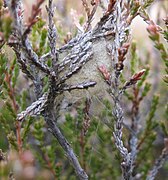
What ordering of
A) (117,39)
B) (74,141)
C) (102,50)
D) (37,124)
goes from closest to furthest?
1. (117,39)
2. (102,50)
3. (37,124)
4. (74,141)

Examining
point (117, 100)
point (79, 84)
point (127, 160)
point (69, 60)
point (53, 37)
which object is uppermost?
point (53, 37)

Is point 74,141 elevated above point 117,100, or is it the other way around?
point 117,100

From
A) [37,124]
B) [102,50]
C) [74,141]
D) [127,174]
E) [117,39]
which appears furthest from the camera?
[74,141]

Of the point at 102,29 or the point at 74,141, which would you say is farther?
the point at 74,141

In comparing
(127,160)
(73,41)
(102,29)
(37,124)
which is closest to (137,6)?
(102,29)

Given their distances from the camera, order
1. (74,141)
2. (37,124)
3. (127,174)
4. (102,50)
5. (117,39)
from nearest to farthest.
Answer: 1. (117,39)
2. (102,50)
3. (127,174)
4. (37,124)
5. (74,141)

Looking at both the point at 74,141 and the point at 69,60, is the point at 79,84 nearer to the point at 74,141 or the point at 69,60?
the point at 69,60

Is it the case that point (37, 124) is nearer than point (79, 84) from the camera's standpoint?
No

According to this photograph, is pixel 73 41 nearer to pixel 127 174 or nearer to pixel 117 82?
pixel 117 82

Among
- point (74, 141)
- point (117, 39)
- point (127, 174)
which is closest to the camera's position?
point (117, 39)

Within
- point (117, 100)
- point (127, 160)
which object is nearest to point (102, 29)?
point (117, 100)
